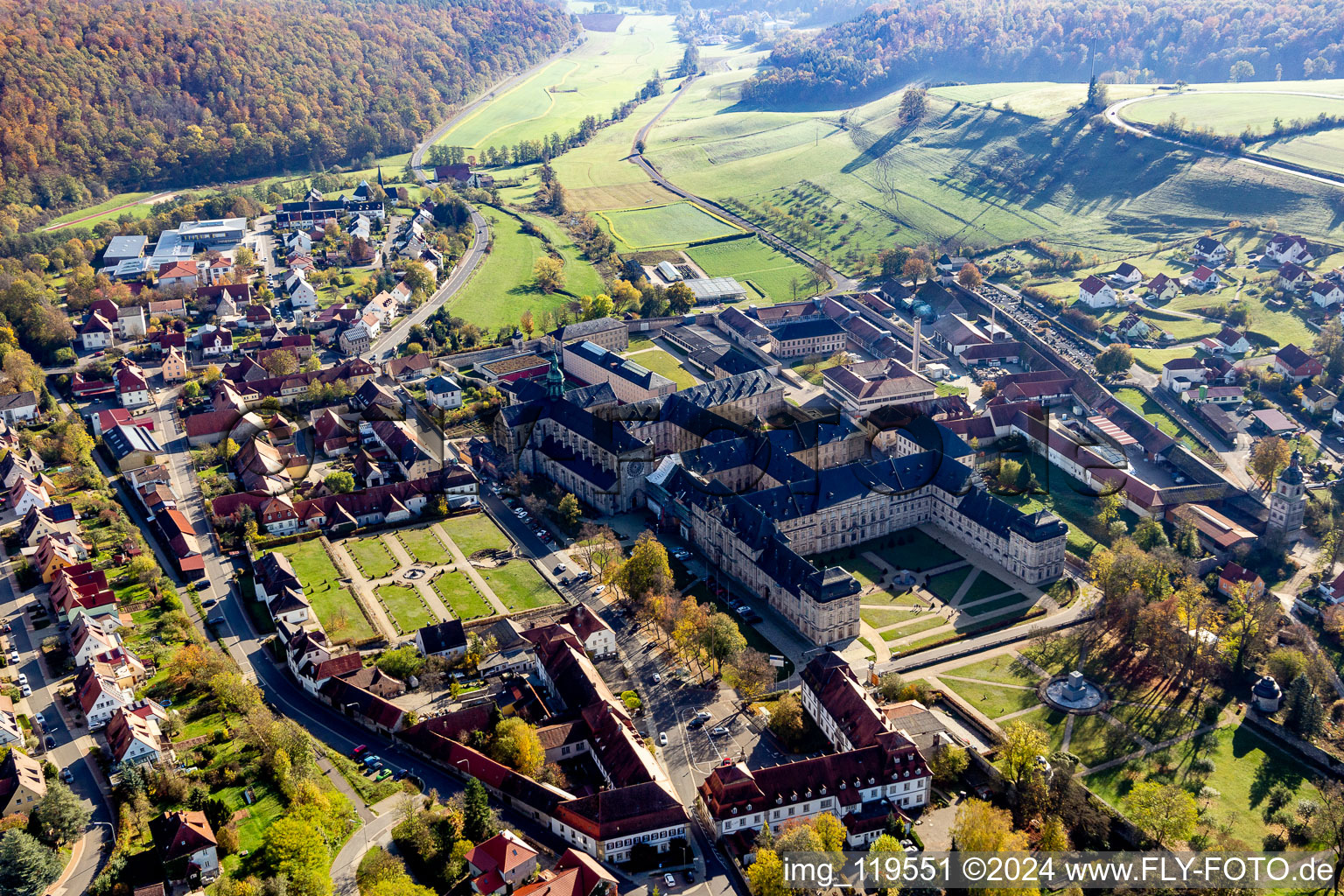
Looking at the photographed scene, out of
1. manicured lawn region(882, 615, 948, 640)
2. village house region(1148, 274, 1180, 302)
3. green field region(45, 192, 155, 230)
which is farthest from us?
green field region(45, 192, 155, 230)

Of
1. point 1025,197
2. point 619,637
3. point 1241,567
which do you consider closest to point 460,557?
point 619,637

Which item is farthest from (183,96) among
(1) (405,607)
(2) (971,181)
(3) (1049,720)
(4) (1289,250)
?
(3) (1049,720)

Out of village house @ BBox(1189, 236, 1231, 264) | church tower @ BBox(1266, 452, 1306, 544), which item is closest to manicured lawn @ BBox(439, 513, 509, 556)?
church tower @ BBox(1266, 452, 1306, 544)

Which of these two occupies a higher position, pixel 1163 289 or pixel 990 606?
pixel 1163 289

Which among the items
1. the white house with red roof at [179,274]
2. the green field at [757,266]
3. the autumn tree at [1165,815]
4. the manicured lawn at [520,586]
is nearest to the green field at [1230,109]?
the green field at [757,266]

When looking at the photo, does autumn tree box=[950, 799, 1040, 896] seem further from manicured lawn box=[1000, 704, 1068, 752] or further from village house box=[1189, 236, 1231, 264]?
village house box=[1189, 236, 1231, 264]

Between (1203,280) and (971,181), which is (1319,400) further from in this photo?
(971,181)
